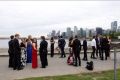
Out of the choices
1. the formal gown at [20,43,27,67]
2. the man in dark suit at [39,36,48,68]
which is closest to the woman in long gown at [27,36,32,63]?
the formal gown at [20,43,27,67]

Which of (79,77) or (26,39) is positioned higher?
(26,39)

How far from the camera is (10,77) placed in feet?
56.2

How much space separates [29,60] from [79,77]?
7.96m

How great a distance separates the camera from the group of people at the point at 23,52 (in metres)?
20.5

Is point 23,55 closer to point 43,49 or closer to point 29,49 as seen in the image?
point 43,49

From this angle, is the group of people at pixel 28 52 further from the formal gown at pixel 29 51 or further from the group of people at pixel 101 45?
the group of people at pixel 101 45

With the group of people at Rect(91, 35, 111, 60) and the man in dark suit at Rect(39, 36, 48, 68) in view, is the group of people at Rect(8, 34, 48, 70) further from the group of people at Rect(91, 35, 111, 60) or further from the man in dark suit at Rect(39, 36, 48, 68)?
the group of people at Rect(91, 35, 111, 60)

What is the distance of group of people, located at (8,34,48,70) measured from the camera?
20.5 m

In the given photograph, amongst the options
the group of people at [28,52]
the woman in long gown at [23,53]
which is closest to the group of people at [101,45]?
the group of people at [28,52]

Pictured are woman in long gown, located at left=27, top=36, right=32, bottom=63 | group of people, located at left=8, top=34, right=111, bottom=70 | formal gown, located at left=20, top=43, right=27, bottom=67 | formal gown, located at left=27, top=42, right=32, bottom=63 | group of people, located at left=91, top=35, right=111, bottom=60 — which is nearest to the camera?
group of people, located at left=8, top=34, right=111, bottom=70

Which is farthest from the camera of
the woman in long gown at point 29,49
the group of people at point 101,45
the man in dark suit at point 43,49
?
the group of people at point 101,45

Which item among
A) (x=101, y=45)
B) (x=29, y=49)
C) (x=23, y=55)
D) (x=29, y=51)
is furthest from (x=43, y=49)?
(x=101, y=45)

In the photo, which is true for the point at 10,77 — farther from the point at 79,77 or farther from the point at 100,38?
the point at 100,38

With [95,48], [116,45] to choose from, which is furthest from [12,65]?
[116,45]
